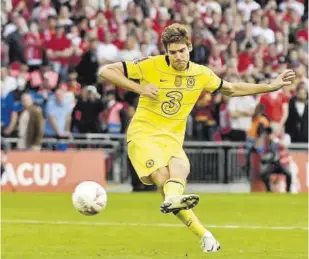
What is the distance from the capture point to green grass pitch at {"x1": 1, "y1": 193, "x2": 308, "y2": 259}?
42.4ft

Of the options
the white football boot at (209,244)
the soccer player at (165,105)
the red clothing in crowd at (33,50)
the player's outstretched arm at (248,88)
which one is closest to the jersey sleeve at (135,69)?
the soccer player at (165,105)

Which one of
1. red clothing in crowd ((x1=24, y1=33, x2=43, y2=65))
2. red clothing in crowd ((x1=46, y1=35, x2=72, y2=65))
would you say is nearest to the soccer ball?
red clothing in crowd ((x1=24, y1=33, x2=43, y2=65))

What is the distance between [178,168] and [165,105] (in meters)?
0.87

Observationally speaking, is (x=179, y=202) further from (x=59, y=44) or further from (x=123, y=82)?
(x=59, y=44)

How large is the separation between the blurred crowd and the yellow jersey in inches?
477

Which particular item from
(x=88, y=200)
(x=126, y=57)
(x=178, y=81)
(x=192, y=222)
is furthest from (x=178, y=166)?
(x=126, y=57)

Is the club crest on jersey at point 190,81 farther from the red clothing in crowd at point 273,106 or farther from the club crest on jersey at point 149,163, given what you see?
the red clothing in crowd at point 273,106

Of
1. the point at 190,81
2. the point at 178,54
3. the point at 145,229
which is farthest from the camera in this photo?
the point at 145,229

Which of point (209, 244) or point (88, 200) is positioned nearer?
point (209, 244)

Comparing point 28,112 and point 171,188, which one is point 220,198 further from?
point 171,188

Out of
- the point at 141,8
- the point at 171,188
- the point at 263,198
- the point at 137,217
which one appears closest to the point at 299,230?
the point at 137,217

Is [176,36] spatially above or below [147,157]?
above

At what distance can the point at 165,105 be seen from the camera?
12977 millimetres

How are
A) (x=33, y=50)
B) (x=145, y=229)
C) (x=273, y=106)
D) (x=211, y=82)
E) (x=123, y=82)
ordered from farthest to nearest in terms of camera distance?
(x=33, y=50), (x=273, y=106), (x=145, y=229), (x=211, y=82), (x=123, y=82)
